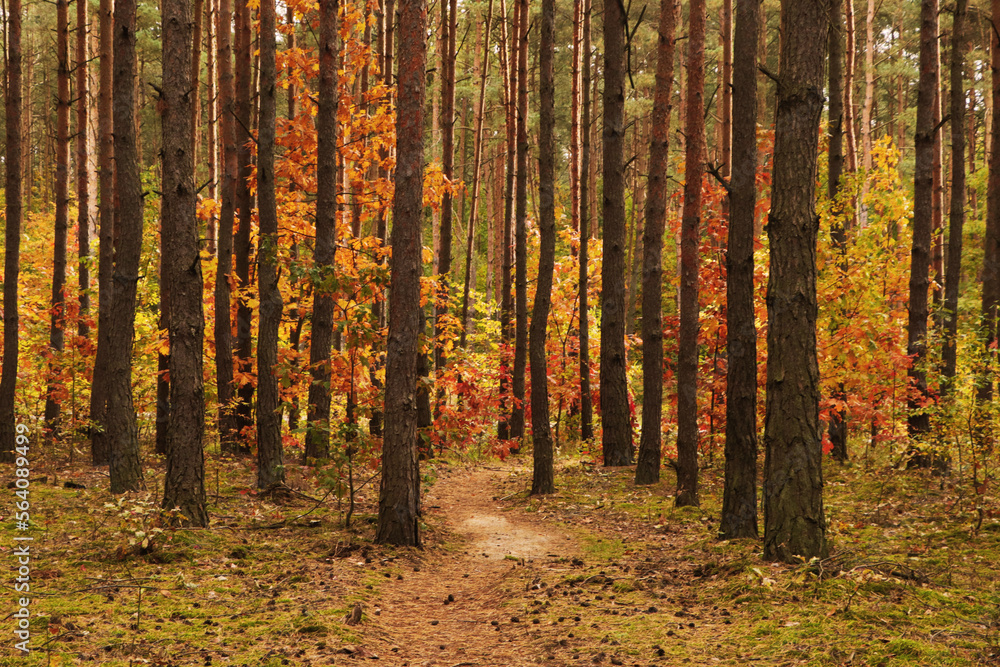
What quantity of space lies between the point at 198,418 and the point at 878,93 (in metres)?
36.2

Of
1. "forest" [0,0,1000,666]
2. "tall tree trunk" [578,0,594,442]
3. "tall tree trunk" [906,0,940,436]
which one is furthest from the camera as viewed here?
"tall tree trunk" [578,0,594,442]

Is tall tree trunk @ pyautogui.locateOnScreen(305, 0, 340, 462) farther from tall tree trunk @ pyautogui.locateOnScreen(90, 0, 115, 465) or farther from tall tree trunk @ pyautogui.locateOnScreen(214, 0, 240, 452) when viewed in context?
tall tree trunk @ pyautogui.locateOnScreen(90, 0, 115, 465)

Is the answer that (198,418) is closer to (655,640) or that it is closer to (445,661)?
(445,661)

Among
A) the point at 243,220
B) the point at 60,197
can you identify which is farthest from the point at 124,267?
the point at 60,197

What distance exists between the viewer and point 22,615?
12.7ft

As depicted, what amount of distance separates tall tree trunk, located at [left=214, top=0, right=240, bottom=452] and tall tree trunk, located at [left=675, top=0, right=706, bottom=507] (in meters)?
6.87

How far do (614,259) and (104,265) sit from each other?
26.5 ft

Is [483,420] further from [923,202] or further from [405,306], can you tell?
[923,202]

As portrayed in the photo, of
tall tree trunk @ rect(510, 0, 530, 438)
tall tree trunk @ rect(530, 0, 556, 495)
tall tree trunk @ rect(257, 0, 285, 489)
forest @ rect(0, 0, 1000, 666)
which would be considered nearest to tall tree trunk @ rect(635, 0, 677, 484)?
forest @ rect(0, 0, 1000, 666)

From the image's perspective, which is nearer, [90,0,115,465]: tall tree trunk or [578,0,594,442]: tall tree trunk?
[90,0,115,465]: tall tree trunk

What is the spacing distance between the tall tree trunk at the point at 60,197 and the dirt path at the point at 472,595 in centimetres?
757

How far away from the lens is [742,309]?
21.8ft

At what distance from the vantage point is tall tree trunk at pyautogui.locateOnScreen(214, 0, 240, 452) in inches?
436

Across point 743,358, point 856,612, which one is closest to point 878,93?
point 743,358
